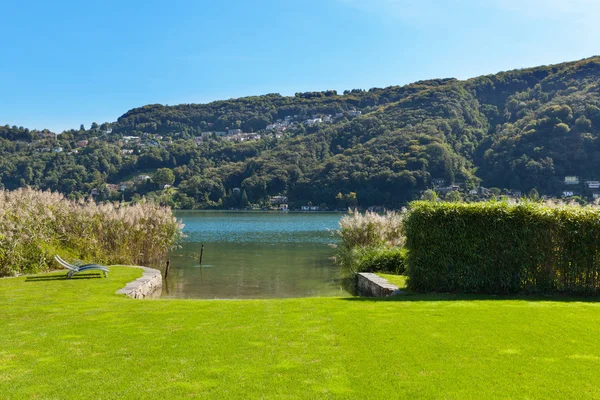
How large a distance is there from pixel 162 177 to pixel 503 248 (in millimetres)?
98488

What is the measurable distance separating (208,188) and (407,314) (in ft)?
330

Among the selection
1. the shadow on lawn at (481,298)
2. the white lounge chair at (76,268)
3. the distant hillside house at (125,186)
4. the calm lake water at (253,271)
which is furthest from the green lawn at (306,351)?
the distant hillside house at (125,186)

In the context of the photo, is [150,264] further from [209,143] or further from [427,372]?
[209,143]

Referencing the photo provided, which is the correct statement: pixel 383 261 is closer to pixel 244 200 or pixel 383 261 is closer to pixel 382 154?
pixel 382 154

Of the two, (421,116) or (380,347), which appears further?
(421,116)

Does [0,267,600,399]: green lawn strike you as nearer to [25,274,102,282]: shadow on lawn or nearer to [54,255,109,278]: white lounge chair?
[25,274,102,282]: shadow on lawn

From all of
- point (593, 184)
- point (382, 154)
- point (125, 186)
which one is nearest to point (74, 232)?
point (593, 184)

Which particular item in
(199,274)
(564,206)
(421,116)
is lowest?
(199,274)

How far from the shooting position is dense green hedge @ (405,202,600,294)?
10523mm

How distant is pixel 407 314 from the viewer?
315 inches

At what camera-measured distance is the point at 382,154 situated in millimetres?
98312

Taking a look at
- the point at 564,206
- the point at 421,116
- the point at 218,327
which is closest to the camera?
the point at 218,327

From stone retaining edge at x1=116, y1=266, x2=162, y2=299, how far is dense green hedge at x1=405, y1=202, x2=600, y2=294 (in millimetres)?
7077

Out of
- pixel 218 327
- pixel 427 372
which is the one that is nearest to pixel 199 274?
pixel 218 327
